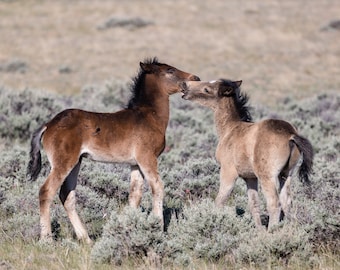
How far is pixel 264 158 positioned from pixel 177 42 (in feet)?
89.3

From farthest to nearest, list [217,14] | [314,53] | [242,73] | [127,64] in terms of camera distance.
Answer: [217,14] < [314,53] < [127,64] < [242,73]

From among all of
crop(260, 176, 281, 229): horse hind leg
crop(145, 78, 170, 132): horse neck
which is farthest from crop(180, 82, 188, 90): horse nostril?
crop(260, 176, 281, 229): horse hind leg

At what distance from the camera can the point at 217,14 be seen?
131ft

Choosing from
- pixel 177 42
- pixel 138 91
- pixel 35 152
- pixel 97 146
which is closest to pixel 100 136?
pixel 97 146

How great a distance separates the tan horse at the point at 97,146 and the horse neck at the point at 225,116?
702 mm

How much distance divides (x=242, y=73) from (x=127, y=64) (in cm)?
532

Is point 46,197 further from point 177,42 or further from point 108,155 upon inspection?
point 177,42

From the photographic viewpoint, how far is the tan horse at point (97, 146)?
7004 mm

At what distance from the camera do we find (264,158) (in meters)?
6.95

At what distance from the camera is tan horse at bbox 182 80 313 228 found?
6957 mm

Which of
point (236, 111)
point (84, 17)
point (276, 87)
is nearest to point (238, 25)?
point (84, 17)

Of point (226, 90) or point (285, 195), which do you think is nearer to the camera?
point (285, 195)

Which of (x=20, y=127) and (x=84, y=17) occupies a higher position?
(x=20, y=127)

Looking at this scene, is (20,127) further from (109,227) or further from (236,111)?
(109,227)
